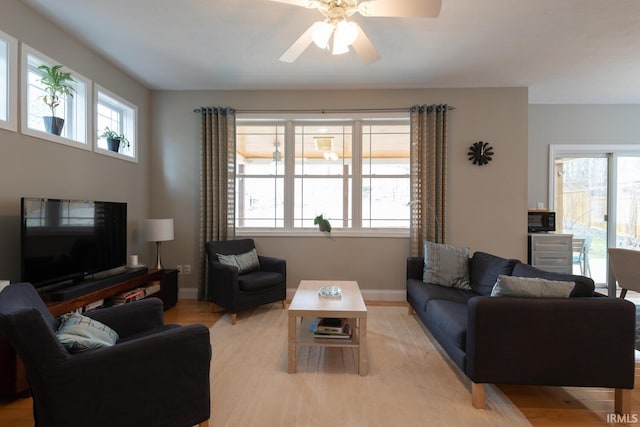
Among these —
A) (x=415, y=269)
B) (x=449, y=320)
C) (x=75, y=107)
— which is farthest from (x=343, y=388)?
(x=75, y=107)

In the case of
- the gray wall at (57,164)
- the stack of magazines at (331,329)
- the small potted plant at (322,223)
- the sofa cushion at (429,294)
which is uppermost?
the gray wall at (57,164)

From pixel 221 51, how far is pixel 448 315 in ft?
10.6

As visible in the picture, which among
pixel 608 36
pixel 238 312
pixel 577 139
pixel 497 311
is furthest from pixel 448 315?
pixel 577 139

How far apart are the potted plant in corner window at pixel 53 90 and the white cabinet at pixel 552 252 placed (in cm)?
528

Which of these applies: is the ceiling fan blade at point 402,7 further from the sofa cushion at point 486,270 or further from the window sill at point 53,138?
the window sill at point 53,138

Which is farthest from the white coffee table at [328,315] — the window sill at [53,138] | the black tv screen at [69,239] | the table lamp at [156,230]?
the window sill at [53,138]

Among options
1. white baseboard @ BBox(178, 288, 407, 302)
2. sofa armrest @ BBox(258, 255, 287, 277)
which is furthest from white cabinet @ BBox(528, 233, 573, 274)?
sofa armrest @ BBox(258, 255, 287, 277)

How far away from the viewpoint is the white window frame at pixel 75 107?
2404mm

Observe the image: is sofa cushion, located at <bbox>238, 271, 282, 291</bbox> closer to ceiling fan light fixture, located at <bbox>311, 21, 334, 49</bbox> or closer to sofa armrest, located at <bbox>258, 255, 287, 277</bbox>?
sofa armrest, located at <bbox>258, 255, 287, 277</bbox>

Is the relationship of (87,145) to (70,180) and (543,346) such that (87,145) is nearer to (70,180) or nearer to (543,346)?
(70,180)

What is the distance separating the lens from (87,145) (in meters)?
3.06

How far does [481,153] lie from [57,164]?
15.3ft

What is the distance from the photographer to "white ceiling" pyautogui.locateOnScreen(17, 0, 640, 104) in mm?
2457

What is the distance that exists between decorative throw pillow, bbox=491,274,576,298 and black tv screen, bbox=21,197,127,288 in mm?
3273
